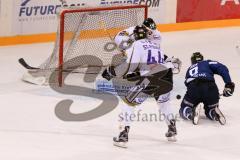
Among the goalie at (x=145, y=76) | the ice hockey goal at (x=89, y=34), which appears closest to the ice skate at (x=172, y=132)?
the goalie at (x=145, y=76)

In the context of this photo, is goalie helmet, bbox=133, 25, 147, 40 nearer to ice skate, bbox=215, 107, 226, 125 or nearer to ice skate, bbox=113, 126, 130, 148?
ice skate, bbox=113, 126, 130, 148

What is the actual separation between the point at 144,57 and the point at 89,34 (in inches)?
96.7

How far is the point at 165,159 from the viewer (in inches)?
209

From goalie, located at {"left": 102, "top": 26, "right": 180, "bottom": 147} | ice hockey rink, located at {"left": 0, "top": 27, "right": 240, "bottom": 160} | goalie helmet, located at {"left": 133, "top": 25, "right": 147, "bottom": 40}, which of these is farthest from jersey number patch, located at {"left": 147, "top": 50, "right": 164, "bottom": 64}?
ice hockey rink, located at {"left": 0, "top": 27, "right": 240, "bottom": 160}

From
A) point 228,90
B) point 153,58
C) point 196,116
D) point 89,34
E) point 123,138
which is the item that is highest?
point 89,34

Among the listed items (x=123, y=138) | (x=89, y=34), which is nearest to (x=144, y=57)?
(x=123, y=138)

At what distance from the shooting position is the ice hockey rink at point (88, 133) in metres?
5.37

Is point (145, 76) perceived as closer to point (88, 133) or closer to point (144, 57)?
point (144, 57)

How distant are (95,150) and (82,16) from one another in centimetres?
268

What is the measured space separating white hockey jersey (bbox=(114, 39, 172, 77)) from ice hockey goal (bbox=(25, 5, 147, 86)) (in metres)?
2.01

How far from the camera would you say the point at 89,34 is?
7.84m

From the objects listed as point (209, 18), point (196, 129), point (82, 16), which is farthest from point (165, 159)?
point (209, 18)

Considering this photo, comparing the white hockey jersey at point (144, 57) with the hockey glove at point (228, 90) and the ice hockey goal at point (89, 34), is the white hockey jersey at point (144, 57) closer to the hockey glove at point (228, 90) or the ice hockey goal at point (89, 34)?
the hockey glove at point (228, 90)

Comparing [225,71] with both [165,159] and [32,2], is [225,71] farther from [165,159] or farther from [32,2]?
[32,2]
